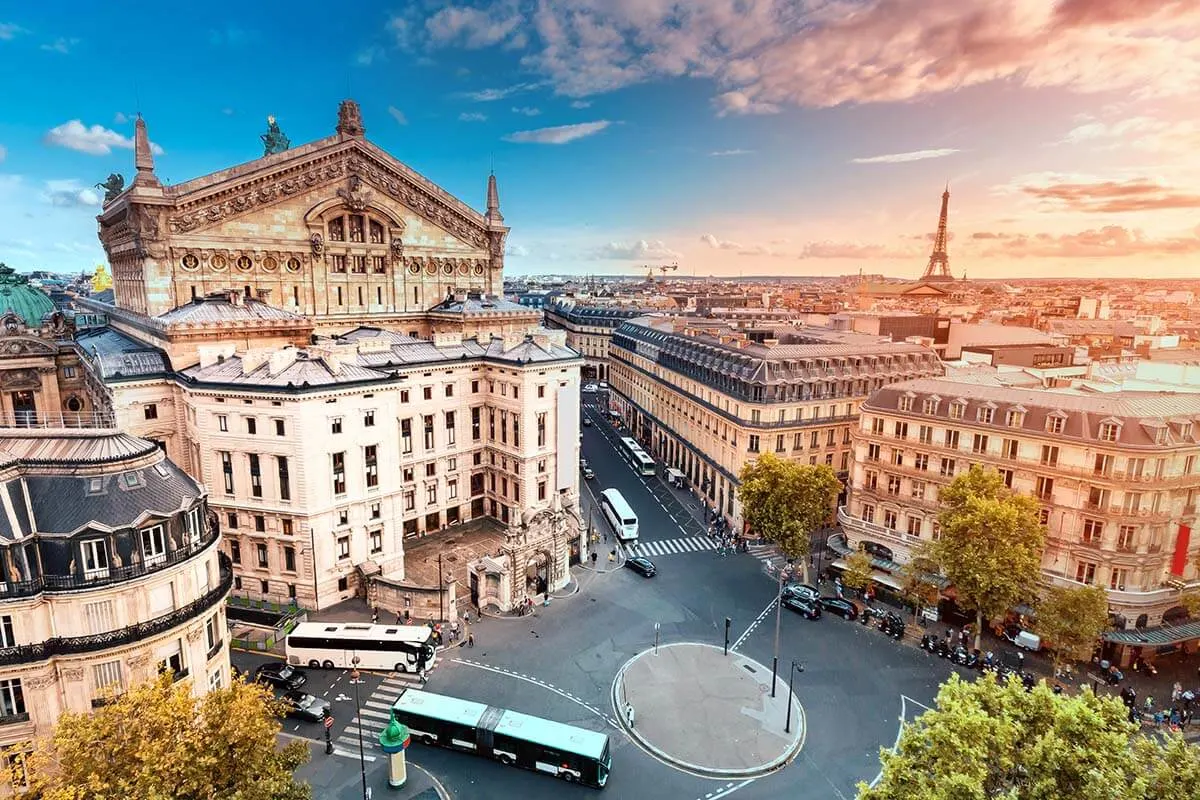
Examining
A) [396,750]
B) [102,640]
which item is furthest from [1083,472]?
[102,640]

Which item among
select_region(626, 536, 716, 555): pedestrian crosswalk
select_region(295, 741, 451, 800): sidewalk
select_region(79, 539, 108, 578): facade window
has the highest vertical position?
select_region(79, 539, 108, 578): facade window

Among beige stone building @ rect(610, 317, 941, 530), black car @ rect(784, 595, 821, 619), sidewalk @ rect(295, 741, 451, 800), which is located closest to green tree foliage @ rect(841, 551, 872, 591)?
black car @ rect(784, 595, 821, 619)

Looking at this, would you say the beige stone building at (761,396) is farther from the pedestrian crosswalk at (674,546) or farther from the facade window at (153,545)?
the facade window at (153,545)

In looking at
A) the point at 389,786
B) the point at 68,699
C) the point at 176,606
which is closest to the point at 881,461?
the point at 389,786

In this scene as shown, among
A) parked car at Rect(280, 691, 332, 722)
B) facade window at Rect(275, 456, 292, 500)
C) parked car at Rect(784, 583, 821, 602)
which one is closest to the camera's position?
parked car at Rect(280, 691, 332, 722)

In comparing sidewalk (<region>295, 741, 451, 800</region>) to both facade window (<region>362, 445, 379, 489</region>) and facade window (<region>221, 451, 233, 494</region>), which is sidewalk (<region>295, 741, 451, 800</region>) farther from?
facade window (<region>221, 451, 233, 494</region>)

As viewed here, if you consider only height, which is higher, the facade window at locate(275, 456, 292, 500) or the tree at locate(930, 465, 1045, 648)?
the facade window at locate(275, 456, 292, 500)
